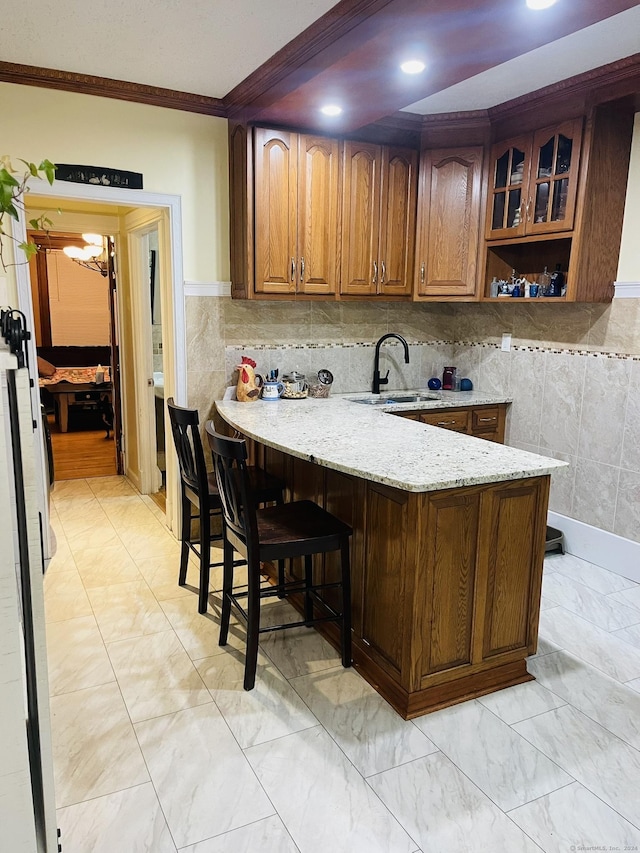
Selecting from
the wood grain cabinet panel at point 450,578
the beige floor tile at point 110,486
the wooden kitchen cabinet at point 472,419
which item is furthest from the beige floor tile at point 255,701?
the beige floor tile at point 110,486

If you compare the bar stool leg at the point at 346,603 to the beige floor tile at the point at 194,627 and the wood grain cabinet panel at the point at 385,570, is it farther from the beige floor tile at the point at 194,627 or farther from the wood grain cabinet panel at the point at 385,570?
the beige floor tile at the point at 194,627

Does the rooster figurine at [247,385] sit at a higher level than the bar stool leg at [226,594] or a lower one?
higher

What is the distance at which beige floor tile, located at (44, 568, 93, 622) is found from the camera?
3.17 m

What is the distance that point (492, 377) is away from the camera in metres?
4.59

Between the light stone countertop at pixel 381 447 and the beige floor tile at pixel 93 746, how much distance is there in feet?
3.96

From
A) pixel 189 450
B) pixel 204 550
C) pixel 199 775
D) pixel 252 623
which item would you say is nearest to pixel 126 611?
pixel 204 550

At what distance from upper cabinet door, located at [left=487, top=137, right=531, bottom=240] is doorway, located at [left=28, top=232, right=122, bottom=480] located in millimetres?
3489

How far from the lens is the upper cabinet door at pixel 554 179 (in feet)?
11.6

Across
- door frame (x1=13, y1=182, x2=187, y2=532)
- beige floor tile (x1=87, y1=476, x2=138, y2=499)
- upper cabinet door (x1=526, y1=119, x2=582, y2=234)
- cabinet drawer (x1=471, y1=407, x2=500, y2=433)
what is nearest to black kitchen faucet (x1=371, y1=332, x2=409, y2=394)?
cabinet drawer (x1=471, y1=407, x2=500, y2=433)

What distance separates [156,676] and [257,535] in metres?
0.77

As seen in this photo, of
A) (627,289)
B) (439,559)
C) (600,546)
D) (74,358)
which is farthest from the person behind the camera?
(74,358)

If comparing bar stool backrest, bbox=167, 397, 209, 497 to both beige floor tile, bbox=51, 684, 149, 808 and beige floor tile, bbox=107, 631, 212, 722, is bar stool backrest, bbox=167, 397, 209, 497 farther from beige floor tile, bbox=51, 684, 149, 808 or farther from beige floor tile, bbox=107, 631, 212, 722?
beige floor tile, bbox=51, 684, 149, 808

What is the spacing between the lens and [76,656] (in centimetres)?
279

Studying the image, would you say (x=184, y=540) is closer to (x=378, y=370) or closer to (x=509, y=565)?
(x=509, y=565)
